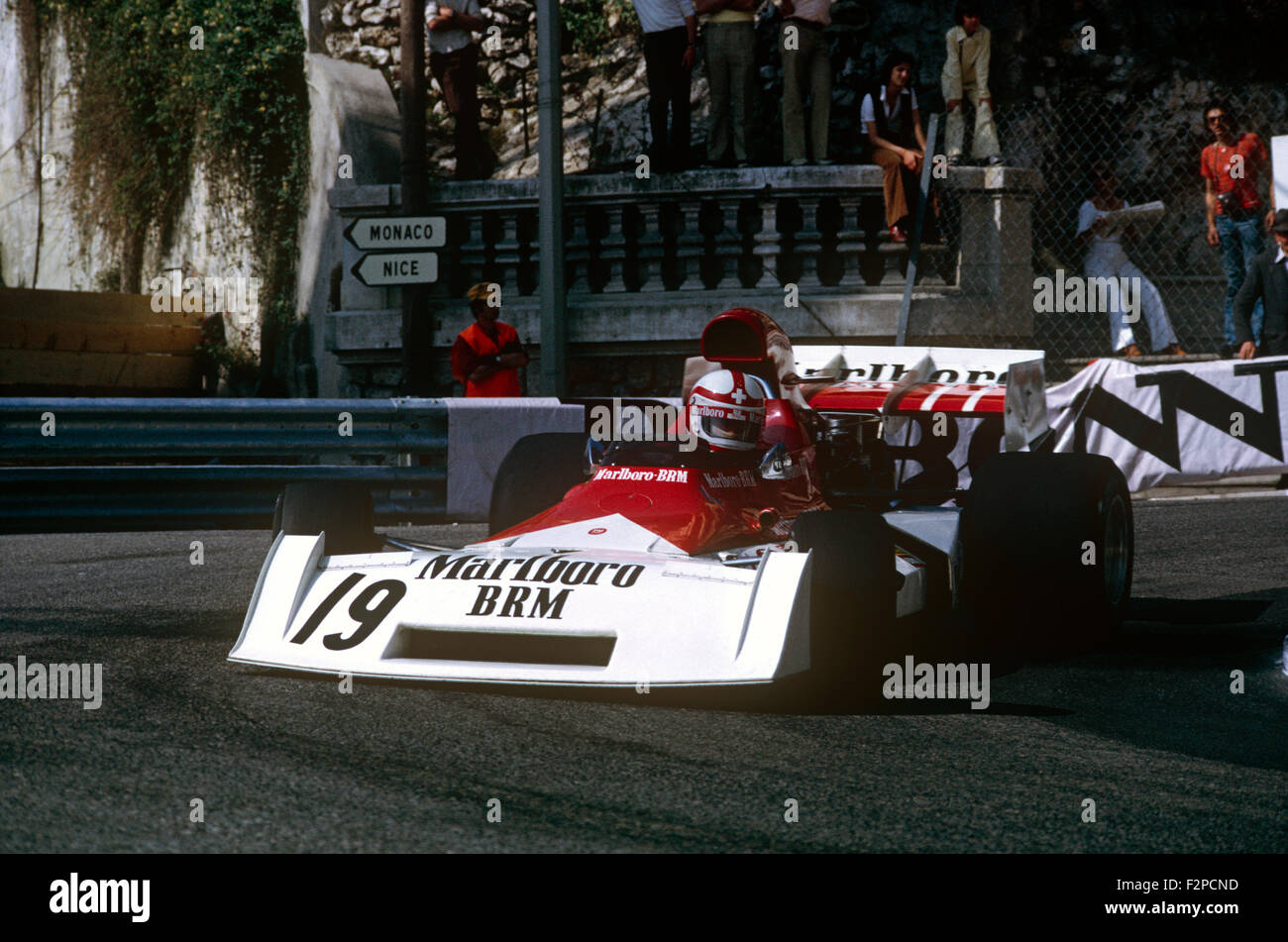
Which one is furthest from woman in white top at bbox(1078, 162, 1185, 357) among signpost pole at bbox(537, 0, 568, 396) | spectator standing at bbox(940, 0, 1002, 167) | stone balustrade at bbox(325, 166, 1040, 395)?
signpost pole at bbox(537, 0, 568, 396)

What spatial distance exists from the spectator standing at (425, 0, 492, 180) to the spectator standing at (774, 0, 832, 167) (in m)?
2.53

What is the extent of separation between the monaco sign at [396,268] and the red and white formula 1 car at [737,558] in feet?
15.1

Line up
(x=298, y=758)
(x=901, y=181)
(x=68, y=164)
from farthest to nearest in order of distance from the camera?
(x=68, y=164), (x=901, y=181), (x=298, y=758)

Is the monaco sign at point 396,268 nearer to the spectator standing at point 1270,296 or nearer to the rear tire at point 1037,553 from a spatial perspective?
the spectator standing at point 1270,296

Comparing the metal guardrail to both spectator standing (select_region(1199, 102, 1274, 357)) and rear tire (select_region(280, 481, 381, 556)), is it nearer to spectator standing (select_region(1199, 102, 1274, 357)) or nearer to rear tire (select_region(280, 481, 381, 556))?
rear tire (select_region(280, 481, 381, 556))

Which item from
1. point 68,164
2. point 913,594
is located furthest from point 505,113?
point 913,594

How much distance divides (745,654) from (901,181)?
8259 millimetres

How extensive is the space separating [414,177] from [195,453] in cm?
394

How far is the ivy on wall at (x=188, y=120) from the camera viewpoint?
1639 cm

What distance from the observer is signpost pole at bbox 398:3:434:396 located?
12.2m

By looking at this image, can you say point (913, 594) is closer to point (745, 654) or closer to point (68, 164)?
point (745, 654)

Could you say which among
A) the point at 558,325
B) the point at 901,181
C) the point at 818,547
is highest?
the point at 901,181
